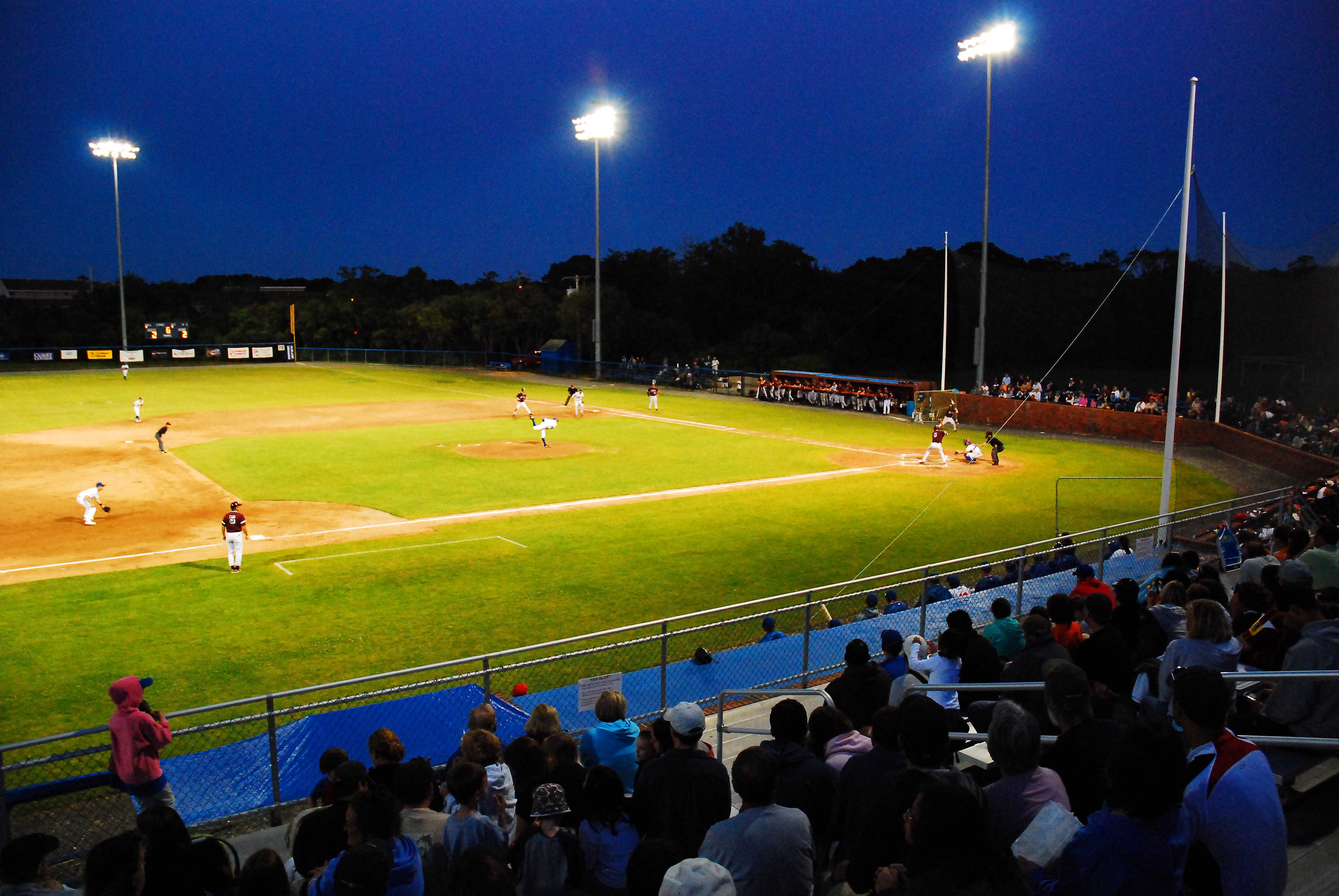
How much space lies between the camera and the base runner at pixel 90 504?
75.6 feet

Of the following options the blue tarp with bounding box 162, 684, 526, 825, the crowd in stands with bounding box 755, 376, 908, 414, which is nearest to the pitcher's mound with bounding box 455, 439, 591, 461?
the crowd in stands with bounding box 755, 376, 908, 414

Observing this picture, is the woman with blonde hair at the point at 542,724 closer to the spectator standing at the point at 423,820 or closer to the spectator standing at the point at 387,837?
the spectator standing at the point at 423,820

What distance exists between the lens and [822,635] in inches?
495

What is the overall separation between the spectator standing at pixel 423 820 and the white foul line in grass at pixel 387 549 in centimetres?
1458

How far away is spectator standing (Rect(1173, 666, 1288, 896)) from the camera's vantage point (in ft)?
12.9

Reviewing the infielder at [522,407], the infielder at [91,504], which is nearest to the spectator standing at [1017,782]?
the infielder at [91,504]

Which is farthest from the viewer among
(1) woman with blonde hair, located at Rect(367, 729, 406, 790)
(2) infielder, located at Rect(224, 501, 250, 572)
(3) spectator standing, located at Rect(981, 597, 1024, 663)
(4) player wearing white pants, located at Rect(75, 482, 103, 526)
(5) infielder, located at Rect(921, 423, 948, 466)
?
(5) infielder, located at Rect(921, 423, 948, 466)

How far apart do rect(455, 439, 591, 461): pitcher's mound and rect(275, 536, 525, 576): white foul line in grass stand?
10.7 m

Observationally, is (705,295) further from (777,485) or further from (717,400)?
(777,485)

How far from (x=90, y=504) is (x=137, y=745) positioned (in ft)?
59.8

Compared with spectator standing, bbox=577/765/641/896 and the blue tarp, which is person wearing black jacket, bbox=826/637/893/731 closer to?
spectator standing, bbox=577/765/641/896

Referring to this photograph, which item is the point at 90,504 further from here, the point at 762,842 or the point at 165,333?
the point at 165,333

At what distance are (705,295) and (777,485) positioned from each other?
59.9 metres

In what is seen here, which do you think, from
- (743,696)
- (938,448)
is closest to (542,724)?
(743,696)
